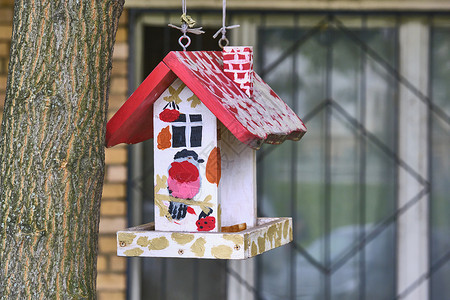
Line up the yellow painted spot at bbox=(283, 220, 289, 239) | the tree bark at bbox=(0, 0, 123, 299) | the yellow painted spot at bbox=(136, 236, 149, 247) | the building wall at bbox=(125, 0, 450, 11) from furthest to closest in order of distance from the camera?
the building wall at bbox=(125, 0, 450, 11), the yellow painted spot at bbox=(283, 220, 289, 239), the yellow painted spot at bbox=(136, 236, 149, 247), the tree bark at bbox=(0, 0, 123, 299)

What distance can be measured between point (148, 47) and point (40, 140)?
1992 millimetres

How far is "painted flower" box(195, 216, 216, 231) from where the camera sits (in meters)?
1.95

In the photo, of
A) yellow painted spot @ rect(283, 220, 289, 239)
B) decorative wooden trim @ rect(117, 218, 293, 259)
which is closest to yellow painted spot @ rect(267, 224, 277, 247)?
decorative wooden trim @ rect(117, 218, 293, 259)

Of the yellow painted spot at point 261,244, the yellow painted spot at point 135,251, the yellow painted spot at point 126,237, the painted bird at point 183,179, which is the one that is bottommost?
the yellow painted spot at point 135,251

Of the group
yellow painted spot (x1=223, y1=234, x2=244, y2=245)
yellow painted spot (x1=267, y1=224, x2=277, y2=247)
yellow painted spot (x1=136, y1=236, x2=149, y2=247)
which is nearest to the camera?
yellow painted spot (x1=223, y1=234, x2=244, y2=245)

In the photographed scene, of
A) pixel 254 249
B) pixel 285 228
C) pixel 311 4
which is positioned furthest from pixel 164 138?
pixel 311 4

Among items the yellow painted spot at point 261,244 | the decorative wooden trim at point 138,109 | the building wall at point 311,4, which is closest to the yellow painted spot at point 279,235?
the yellow painted spot at point 261,244

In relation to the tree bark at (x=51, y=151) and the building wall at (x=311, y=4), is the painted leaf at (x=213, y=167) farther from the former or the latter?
the building wall at (x=311, y=4)

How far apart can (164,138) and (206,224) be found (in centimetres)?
26

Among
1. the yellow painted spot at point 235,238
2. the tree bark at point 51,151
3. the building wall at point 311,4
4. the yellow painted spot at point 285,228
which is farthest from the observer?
the building wall at point 311,4

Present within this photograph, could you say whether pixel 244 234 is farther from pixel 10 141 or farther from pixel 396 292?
pixel 396 292

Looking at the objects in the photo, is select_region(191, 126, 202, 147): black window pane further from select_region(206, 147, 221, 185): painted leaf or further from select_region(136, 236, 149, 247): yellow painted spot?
select_region(136, 236, 149, 247): yellow painted spot

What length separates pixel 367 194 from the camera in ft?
12.1

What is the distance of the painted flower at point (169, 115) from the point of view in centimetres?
200
